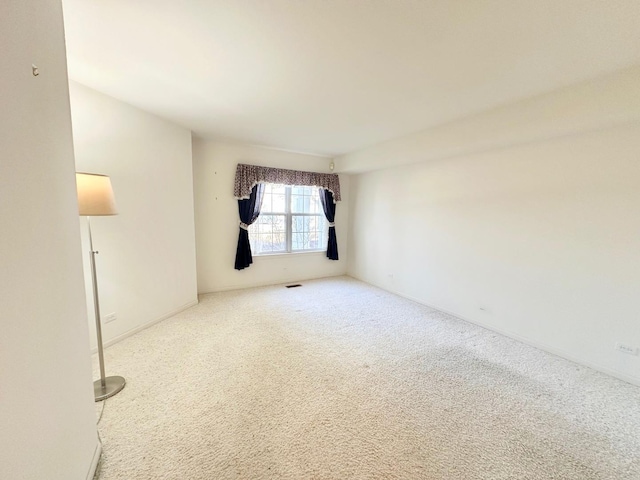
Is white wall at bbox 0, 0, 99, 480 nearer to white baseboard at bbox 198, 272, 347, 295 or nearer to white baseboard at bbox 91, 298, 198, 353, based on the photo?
white baseboard at bbox 91, 298, 198, 353

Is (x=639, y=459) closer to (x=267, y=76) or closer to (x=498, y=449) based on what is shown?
(x=498, y=449)

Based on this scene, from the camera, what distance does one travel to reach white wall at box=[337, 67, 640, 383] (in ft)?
7.19

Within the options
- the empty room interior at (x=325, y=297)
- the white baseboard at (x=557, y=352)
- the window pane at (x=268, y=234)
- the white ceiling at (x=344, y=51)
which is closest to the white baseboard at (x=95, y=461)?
the empty room interior at (x=325, y=297)

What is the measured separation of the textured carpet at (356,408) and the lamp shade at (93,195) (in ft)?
4.55

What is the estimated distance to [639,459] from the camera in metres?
1.48

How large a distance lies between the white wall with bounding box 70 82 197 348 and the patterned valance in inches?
33.6

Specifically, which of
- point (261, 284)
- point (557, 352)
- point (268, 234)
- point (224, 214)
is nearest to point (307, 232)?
point (268, 234)

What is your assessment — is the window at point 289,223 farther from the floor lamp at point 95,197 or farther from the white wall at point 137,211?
the floor lamp at point 95,197

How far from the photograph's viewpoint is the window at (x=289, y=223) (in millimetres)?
Answer: 4715

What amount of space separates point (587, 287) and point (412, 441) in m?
2.28

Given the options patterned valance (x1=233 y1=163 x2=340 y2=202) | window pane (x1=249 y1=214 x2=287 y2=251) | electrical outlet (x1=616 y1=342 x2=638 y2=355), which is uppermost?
patterned valance (x1=233 y1=163 x2=340 y2=202)

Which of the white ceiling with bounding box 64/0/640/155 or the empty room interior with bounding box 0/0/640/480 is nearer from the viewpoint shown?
the empty room interior with bounding box 0/0/640/480

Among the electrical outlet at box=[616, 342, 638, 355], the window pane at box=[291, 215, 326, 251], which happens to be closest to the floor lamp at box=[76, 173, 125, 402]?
the window pane at box=[291, 215, 326, 251]

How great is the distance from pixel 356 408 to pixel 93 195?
2368mm
